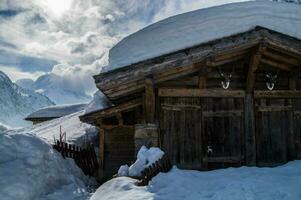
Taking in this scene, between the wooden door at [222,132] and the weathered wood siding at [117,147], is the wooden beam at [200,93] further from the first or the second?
the weathered wood siding at [117,147]

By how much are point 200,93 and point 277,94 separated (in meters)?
2.17

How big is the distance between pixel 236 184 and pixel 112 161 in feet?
19.2

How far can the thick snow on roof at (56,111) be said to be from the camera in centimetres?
2745

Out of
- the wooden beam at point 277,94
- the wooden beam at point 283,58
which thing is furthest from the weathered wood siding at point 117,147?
the wooden beam at point 283,58

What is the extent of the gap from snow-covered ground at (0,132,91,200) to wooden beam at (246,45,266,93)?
513 cm

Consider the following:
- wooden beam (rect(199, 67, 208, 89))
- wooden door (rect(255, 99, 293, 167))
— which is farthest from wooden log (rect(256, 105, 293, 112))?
wooden beam (rect(199, 67, 208, 89))

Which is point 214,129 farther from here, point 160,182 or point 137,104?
point 160,182

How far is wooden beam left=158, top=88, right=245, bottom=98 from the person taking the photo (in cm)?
955

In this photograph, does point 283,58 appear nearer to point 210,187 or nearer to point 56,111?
point 210,187

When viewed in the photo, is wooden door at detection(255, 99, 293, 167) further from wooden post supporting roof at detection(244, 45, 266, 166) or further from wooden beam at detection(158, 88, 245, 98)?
wooden beam at detection(158, 88, 245, 98)

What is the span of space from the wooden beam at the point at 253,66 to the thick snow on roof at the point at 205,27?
0.61m

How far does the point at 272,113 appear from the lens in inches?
390

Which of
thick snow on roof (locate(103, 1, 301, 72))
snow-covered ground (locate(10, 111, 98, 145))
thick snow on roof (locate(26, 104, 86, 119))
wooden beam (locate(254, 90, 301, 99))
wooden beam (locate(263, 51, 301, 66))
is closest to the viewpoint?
thick snow on roof (locate(103, 1, 301, 72))

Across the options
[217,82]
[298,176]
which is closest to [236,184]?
[298,176]
